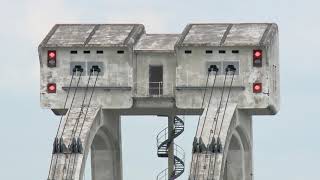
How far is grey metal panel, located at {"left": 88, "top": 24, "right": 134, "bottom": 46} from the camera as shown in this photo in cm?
18838

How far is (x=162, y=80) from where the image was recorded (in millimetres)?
188250

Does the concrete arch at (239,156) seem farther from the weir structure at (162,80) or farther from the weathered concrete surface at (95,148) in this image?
the weathered concrete surface at (95,148)

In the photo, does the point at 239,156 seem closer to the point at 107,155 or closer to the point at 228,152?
the point at 228,152

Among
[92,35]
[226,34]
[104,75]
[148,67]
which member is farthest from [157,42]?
[226,34]

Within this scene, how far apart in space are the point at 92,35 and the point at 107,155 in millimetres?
7009

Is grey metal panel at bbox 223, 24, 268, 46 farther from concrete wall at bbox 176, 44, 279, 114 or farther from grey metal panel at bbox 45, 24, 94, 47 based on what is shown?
grey metal panel at bbox 45, 24, 94, 47

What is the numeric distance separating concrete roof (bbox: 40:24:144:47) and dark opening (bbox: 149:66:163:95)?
198 centimetres

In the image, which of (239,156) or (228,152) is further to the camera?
(239,156)

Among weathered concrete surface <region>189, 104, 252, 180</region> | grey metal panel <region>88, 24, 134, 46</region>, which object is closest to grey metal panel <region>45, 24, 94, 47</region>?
grey metal panel <region>88, 24, 134, 46</region>

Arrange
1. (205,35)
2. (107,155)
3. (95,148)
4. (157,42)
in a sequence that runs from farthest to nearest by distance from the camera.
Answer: (107,155) → (95,148) → (157,42) → (205,35)

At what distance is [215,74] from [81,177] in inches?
401

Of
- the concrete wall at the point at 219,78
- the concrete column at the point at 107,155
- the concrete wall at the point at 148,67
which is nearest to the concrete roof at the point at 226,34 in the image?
the concrete wall at the point at 219,78

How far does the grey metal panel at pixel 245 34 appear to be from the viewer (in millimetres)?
186625

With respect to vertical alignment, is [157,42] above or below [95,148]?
above
